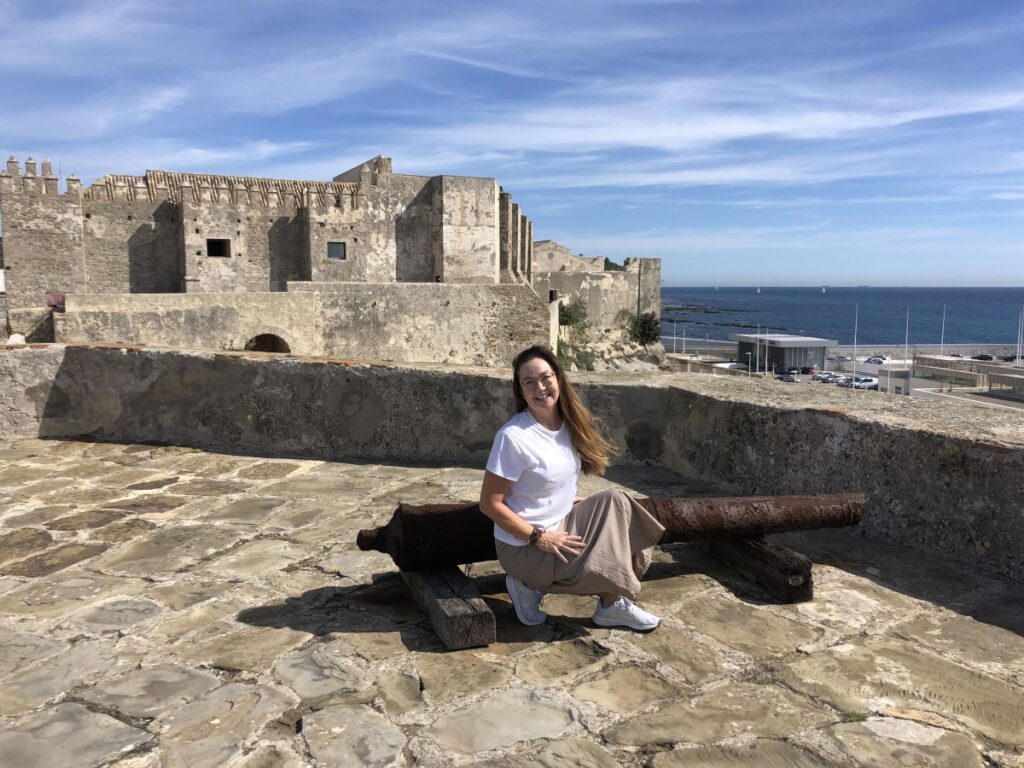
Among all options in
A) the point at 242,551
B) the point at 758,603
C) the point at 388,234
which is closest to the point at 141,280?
the point at 388,234

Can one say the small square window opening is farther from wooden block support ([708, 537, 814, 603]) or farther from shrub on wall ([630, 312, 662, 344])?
wooden block support ([708, 537, 814, 603])

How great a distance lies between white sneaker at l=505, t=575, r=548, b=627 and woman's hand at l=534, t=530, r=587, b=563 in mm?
206

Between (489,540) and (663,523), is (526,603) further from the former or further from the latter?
(663,523)

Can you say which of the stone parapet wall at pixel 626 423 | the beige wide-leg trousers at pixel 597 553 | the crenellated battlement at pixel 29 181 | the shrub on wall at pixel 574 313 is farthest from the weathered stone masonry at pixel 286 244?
the beige wide-leg trousers at pixel 597 553

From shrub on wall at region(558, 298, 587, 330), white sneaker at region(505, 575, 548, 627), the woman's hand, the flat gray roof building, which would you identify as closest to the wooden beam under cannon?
white sneaker at region(505, 575, 548, 627)

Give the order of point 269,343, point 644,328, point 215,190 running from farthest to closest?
point 644,328 → point 215,190 → point 269,343

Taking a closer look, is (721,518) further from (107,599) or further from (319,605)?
(107,599)

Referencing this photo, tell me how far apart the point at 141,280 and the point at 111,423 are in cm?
2111

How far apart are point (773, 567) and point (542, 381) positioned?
1135mm

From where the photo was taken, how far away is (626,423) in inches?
186

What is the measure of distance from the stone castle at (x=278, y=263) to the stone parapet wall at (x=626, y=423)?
394 inches

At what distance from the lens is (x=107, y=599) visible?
9.36 feet

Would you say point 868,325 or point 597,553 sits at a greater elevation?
point 597,553

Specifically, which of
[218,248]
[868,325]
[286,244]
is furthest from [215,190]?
[868,325]
